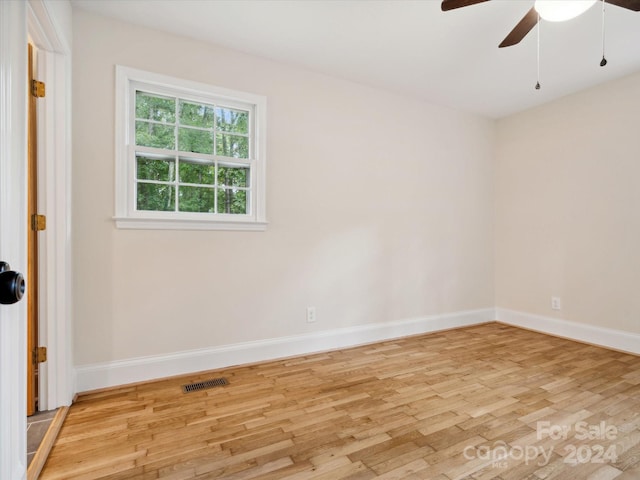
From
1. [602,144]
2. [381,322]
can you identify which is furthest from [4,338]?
[602,144]

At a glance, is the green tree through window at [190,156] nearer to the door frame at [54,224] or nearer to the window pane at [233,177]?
the window pane at [233,177]

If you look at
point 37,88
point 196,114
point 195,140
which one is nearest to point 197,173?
point 195,140

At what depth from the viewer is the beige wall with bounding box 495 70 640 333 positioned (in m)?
3.34

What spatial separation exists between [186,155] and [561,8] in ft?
8.52

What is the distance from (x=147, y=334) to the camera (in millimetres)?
2557

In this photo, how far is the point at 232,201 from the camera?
295 cm

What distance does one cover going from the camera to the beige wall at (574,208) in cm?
334

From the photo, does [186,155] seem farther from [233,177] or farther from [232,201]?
[232,201]

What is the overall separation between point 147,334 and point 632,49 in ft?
15.6

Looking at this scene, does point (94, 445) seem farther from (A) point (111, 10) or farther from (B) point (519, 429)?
(A) point (111, 10)

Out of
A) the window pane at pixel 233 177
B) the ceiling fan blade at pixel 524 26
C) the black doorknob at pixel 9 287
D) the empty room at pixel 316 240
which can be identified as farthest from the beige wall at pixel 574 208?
the black doorknob at pixel 9 287

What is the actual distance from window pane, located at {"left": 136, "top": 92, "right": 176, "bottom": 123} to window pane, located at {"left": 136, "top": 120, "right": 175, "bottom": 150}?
6 centimetres

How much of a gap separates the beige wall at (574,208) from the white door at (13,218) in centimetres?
477

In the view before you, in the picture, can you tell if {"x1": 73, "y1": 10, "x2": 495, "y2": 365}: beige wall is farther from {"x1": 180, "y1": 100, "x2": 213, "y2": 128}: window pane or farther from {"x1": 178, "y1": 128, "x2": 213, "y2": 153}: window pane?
{"x1": 178, "y1": 128, "x2": 213, "y2": 153}: window pane
